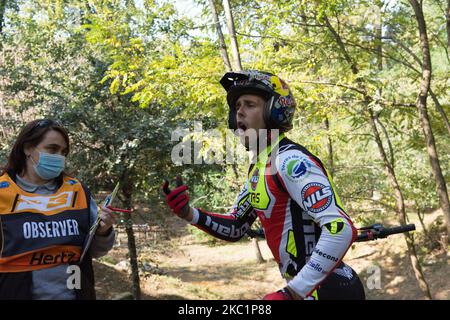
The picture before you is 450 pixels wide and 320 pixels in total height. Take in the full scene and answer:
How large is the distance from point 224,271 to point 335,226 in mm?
13327

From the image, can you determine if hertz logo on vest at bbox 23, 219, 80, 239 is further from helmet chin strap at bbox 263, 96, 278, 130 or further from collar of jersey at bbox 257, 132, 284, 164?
helmet chin strap at bbox 263, 96, 278, 130

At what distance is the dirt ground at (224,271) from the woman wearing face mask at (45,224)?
6.12m

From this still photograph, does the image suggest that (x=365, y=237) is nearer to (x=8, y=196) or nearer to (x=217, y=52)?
(x=8, y=196)

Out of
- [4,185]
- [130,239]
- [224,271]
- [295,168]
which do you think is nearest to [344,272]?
[295,168]

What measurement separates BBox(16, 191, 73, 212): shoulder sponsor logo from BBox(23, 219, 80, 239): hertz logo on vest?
10 cm

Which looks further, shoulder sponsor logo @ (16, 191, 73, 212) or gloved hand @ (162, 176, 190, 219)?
shoulder sponsor logo @ (16, 191, 73, 212)

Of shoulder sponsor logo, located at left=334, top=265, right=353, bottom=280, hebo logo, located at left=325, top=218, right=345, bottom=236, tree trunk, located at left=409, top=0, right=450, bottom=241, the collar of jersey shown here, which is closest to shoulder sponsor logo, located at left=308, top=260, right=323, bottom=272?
hebo logo, located at left=325, top=218, right=345, bottom=236

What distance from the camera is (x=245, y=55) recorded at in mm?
7254

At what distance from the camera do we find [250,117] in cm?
229

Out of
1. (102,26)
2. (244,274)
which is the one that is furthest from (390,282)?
(102,26)

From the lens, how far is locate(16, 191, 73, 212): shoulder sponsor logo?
8.39 feet

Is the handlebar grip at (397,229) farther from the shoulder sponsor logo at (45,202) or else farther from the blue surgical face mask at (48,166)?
the blue surgical face mask at (48,166)
